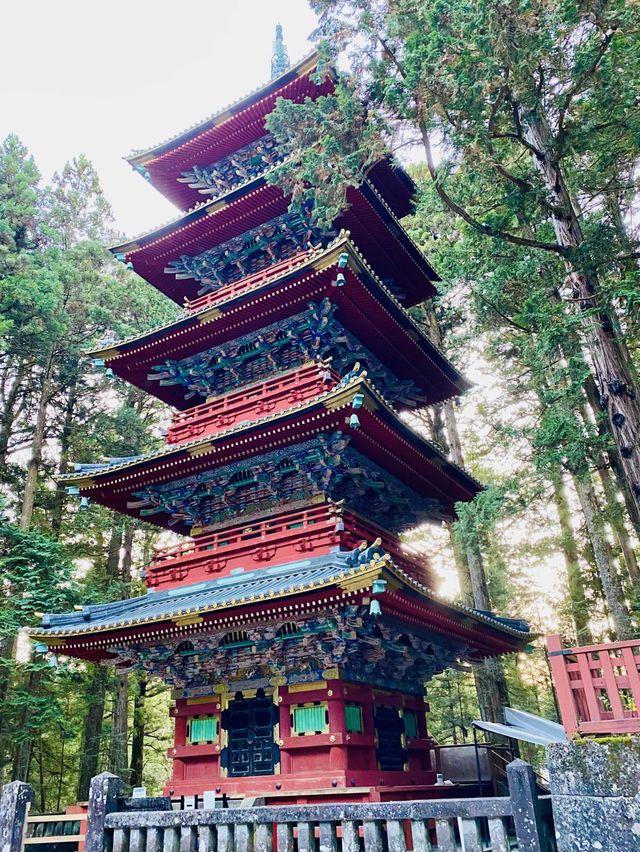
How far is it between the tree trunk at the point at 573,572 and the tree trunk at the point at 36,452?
1583cm

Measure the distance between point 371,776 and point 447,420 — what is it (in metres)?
11.3

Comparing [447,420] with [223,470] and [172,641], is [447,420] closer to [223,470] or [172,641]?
[223,470]

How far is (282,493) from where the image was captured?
12.1 metres

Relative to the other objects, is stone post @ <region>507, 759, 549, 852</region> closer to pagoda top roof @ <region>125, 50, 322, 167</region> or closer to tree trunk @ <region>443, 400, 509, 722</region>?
tree trunk @ <region>443, 400, 509, 722</region>

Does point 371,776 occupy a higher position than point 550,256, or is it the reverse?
point 550,256

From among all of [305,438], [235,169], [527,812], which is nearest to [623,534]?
[305,438]

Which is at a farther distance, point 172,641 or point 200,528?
point 200,528

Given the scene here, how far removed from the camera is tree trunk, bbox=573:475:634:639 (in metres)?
14.2

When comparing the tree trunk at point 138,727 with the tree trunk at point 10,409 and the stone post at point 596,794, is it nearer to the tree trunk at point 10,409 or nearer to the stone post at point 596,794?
the tree trunk at point 10,409

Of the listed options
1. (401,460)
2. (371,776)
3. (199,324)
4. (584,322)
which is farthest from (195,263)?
(371,776)

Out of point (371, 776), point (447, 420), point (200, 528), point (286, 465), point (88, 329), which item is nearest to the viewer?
point (371, 776)

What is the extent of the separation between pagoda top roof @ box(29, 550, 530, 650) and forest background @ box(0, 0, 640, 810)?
3286 millimetres

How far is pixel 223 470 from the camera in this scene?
1241cm

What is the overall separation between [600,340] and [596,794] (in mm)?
5948
